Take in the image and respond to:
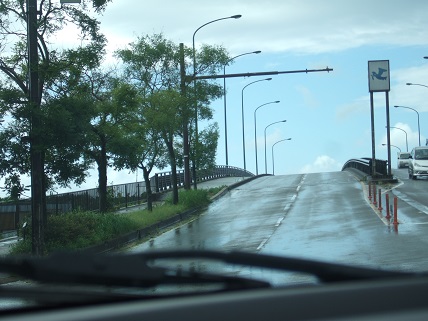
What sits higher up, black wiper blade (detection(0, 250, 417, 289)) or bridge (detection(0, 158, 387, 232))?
black wiper blade (detection(0, 250, 417, 289))

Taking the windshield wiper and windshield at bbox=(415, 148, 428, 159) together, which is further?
windshield at bbox=(415, 148, 428, 159)

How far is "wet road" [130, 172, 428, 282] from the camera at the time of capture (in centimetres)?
1346

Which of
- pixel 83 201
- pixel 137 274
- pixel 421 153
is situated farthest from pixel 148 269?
pixel 421 153

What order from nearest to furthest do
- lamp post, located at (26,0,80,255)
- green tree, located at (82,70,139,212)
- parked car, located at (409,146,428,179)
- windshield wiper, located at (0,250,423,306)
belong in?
windshield wiper, located at (0,250,423,306), lamp post, located at (26,0,80,255), green tree, located at (82,70,139,212), parked car, located at (409,146,428,179)

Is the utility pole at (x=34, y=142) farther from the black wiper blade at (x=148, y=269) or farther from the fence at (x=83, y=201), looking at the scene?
the black wiper blade at (x=148, y=269)

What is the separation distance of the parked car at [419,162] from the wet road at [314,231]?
326 inches

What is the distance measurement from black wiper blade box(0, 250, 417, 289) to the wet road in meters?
5.36

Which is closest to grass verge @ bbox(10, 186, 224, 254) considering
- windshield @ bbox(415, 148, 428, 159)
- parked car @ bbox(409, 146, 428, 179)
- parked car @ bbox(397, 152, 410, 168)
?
parked car @ bbox(409, 146, 428, 179)

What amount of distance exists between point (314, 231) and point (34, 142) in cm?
791

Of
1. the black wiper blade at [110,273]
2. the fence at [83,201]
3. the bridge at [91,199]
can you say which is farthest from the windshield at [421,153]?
the black wiper blade at [110,273]

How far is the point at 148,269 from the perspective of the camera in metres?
2.96

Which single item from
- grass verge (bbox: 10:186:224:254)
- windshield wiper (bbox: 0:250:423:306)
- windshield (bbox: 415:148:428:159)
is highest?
windshield (bbox: 415:148:428:159)

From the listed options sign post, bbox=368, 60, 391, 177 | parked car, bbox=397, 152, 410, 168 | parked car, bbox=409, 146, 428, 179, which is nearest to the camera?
sign post, bbox=368, 60, 391, 177

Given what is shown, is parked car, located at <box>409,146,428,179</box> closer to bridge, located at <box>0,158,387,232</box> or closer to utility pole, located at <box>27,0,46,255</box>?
bridge, located at <box>0,158,387,232</box>
